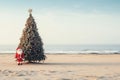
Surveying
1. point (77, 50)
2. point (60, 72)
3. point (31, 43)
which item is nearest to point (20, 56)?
point (31, 43)

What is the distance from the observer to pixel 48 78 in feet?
50.4

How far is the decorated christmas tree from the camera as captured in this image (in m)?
24.1

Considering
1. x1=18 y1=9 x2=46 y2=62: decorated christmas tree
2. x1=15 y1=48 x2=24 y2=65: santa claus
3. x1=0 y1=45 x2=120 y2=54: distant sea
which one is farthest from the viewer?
x1=0 y1=45 x2=120 y2=54: distant sea

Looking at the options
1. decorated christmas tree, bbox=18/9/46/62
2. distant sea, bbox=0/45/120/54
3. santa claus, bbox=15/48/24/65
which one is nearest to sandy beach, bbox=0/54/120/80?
santa claus, bbox=15/48/24/65

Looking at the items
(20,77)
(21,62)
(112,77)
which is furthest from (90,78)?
(21,62)

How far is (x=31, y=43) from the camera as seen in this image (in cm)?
2434

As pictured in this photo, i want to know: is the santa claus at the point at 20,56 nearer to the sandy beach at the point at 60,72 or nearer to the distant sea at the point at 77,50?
the sandy beach at the point at 60,72

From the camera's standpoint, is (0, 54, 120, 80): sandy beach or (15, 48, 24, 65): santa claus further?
(15, 48, 24, 65): santa claus

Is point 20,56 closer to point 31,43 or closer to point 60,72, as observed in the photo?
point 31,43

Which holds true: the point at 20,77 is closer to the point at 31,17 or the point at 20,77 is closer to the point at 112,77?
the point at 112,77

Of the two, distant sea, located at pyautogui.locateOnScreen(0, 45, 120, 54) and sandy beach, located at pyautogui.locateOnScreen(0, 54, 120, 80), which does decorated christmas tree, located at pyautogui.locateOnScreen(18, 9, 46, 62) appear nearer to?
sandy beach, located at pyautogui.locateOnScreen(0, 54, 120, 80)

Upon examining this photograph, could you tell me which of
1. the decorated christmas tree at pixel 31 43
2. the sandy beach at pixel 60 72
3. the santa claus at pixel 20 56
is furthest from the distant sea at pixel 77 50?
the sandy beach at pixel 60 72

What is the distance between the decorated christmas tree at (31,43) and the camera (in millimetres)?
24119

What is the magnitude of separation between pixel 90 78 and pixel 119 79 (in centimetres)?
118
